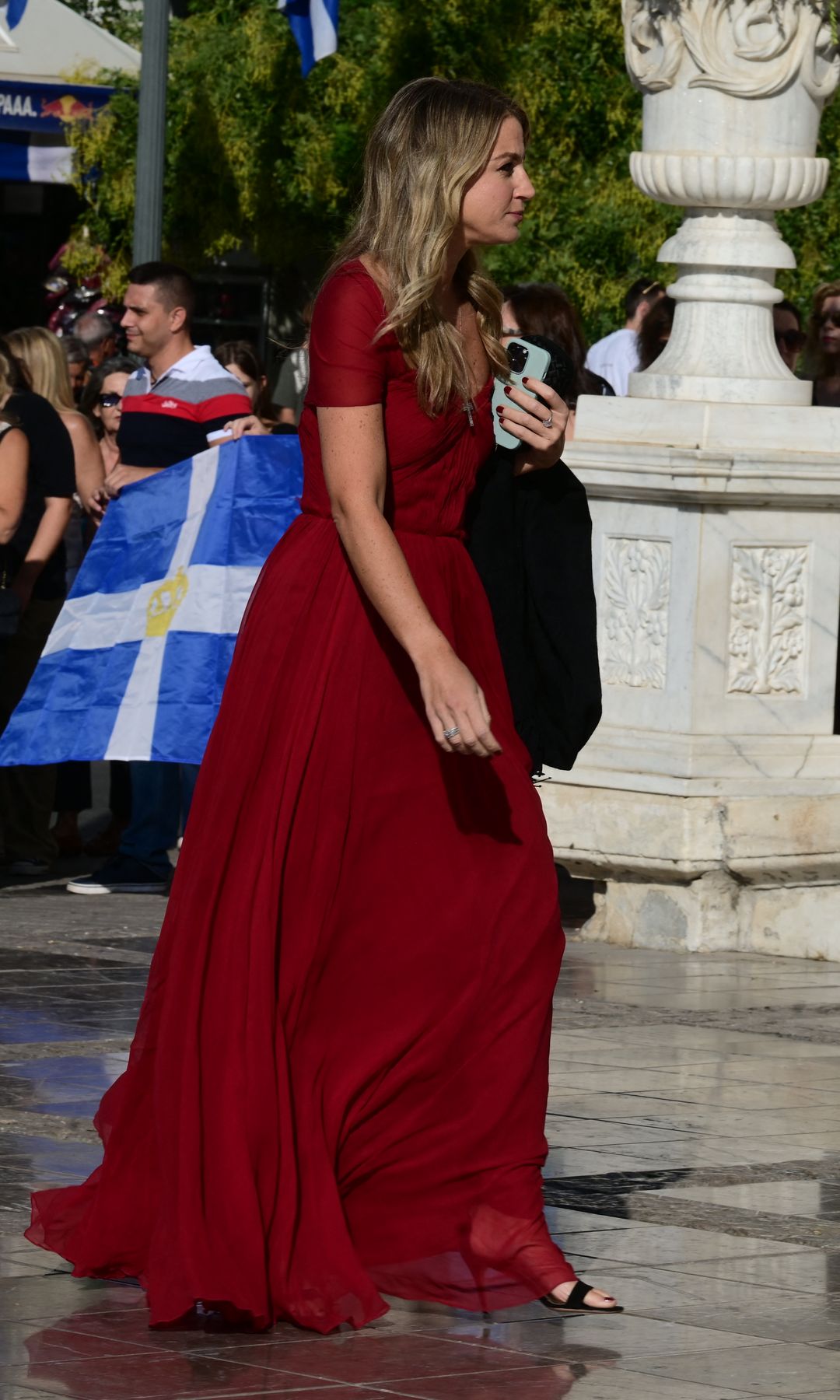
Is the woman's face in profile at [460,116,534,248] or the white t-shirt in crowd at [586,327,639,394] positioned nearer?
the woman's face in profile at [460,116,534,248]

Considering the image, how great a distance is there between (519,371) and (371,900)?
97 centimetres

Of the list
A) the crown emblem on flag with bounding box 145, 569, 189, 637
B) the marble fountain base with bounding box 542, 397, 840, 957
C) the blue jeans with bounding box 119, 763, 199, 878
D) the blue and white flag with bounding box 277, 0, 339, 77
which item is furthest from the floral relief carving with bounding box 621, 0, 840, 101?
the blue and white flag with bounding box 277, 0, 339, 77

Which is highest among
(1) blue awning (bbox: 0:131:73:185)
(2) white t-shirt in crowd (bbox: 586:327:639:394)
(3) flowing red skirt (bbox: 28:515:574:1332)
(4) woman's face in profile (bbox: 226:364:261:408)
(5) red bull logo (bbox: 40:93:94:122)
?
(5) red bull logo (bbox: 40:93:94:122)

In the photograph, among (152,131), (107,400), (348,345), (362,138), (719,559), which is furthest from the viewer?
(362,138)

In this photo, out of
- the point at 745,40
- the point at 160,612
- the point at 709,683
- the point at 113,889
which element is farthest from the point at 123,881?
the point at 745,40

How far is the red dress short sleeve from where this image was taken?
4715mm

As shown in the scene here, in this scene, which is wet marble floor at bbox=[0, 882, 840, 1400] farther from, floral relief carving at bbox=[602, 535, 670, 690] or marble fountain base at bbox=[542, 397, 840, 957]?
floral relief carving at bbox=[602, 535, 670, 690]

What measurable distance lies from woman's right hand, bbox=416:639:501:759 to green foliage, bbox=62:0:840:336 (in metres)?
13.0

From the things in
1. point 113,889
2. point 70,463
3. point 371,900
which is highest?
point 70,463

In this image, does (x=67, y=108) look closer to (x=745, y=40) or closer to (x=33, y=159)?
(x=33, y=159)

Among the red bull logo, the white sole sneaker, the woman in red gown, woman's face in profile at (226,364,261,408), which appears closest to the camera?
the woman in red gown

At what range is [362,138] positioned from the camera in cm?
2072

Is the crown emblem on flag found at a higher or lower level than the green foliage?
lower

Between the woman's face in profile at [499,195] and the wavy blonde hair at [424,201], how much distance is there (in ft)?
0.06
